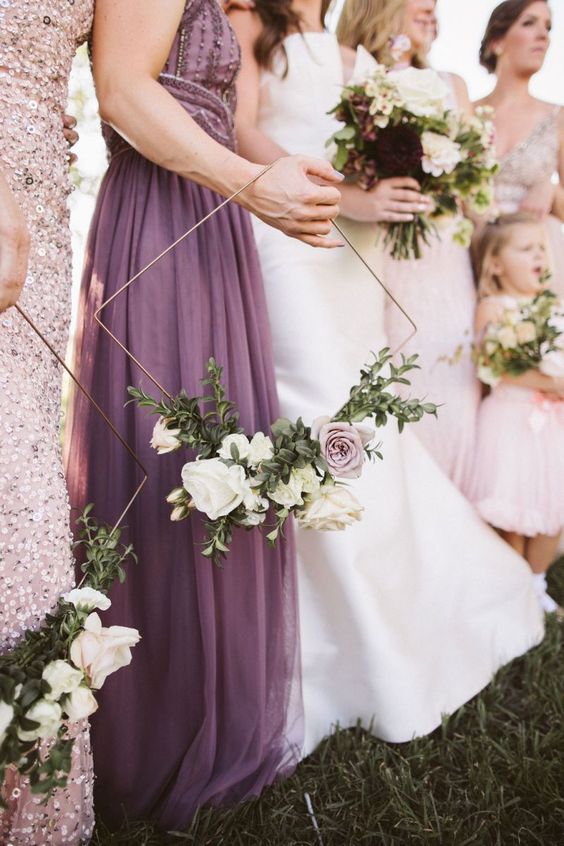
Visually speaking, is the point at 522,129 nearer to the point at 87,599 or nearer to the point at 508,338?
the point at 508,338

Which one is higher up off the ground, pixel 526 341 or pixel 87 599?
pixel 526 341

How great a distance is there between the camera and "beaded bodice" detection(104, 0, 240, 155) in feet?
6.01

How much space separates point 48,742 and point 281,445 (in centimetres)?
71

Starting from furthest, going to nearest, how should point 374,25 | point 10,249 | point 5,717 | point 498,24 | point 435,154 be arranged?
point 498,24
point 374,25
point 435,154
point 10,249
point 5,717

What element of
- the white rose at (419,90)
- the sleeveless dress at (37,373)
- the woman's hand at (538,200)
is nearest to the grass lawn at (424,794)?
the sleeveless dress at (37,373)

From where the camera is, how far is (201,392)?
5.93 ft

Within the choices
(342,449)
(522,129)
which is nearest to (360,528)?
(342,449)

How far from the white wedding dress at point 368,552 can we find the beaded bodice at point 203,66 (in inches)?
23.5

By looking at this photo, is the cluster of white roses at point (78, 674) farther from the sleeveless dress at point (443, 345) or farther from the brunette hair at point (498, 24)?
the brunette hair at point (498, 24)

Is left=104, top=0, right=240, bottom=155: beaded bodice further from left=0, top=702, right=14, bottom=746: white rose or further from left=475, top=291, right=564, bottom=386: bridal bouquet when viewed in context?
left=475, top=291, right=564, bottom=386: bridal bouquet

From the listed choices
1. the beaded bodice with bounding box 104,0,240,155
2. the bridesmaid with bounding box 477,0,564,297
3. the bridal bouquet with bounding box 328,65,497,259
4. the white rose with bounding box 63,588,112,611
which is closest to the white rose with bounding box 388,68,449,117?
the bridal bouquet with bounding box 328,65,497,259

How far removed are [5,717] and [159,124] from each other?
1.22m

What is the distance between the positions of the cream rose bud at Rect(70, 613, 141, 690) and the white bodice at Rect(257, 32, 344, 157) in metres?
1.95

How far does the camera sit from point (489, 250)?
3.53m
